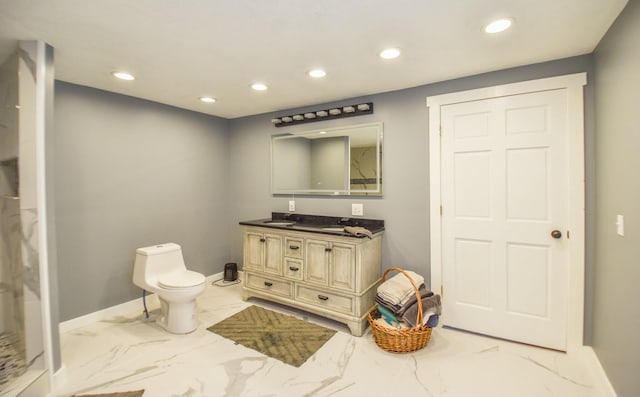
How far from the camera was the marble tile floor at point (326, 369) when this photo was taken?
1872 mm

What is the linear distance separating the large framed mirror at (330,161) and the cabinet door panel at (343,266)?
2.29ft

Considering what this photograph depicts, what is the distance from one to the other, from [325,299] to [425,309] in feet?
2.93

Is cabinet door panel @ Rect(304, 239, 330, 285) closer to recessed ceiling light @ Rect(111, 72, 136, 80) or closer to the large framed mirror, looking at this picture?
the large framed mirror

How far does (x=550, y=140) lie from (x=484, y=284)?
125 cm

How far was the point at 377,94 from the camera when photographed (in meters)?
2.97

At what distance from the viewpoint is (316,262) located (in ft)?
9.23

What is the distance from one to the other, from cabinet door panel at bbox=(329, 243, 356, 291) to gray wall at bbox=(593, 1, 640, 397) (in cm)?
168

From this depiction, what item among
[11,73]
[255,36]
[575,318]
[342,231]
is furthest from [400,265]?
[11,73]

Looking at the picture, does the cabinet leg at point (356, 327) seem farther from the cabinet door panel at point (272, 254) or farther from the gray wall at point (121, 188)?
the gray wall at point (121, 188)

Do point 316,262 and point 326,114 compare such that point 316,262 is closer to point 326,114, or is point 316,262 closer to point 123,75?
point 326,114

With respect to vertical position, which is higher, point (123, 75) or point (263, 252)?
point (123, 75)

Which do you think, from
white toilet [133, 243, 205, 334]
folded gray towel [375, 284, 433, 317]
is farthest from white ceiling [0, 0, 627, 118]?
folded gray towel [375, 284, 433, 317]

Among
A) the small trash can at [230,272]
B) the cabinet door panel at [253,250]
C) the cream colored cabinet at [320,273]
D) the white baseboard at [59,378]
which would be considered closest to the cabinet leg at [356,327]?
the cream colored cabinet at [320,273]

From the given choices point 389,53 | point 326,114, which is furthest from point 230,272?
point 389,53
